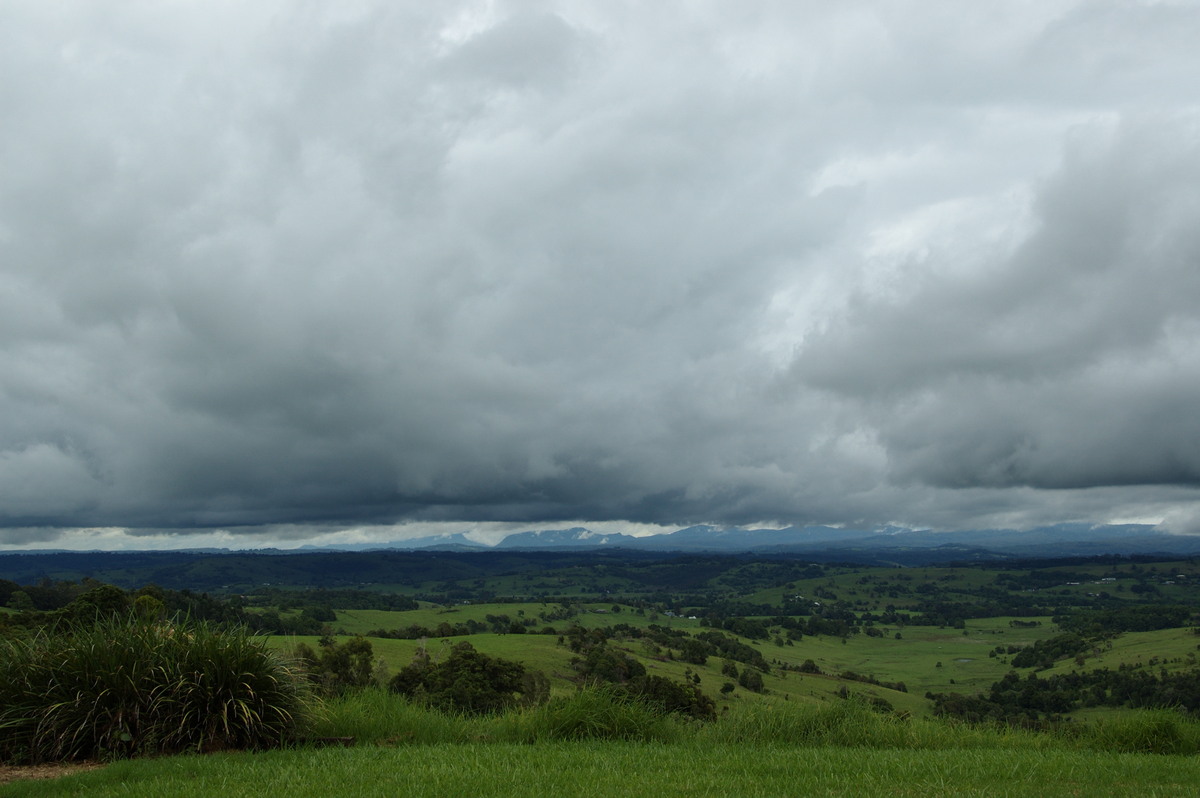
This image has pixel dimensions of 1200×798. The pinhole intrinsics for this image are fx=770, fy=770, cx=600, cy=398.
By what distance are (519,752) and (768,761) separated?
3.83 meters

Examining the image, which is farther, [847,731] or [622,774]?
[847,731]

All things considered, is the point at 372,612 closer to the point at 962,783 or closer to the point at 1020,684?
the point at 1020,684

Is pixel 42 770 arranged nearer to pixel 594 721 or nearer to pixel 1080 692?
pixel 594 721

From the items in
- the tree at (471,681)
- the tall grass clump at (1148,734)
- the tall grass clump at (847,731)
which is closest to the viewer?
the tall grass clump at (847,731)

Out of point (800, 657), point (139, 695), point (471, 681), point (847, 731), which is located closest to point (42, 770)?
point (139, 695)

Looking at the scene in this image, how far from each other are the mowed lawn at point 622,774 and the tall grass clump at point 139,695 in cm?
115

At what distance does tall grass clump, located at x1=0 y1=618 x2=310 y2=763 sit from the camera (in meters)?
12.3

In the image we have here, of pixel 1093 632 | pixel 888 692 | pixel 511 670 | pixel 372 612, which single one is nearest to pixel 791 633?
pixel 1093 632

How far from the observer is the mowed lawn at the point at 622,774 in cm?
945

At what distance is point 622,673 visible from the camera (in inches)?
2469

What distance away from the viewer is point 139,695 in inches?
498

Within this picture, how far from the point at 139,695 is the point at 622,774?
8173mm

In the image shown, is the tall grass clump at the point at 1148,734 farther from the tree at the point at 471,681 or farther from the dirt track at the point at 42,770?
the tree at the point at 471,681

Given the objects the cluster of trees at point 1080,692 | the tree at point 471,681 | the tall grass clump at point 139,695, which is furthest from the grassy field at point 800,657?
the tall grass clump at point 139,695
